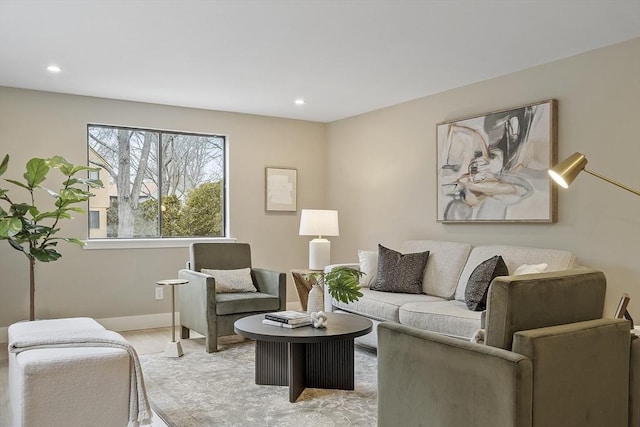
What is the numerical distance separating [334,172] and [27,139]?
10.9 feet

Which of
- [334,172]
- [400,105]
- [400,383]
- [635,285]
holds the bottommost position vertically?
[400,383]

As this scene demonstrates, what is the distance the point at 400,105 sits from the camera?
5688 millimetres

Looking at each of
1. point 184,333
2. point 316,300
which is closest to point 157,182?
point 184,333

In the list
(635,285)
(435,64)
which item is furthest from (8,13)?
(635,285)

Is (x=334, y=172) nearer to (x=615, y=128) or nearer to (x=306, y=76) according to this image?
(x=306, y=76)

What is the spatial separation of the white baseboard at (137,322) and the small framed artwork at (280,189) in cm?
169

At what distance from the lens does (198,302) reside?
4727 mm

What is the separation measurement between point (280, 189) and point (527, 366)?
15.9 feet

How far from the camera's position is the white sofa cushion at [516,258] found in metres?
3.92

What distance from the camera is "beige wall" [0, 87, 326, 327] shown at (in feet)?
16.5

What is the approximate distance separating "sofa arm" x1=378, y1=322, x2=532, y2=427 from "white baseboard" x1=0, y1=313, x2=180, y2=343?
3814mm

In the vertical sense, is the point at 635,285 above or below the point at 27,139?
below

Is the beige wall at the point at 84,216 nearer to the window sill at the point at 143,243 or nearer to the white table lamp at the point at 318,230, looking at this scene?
the window sill at the point at 143,243

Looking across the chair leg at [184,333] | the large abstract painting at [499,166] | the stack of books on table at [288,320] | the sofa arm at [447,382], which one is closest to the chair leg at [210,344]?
the chair leg at [184,333]
